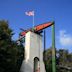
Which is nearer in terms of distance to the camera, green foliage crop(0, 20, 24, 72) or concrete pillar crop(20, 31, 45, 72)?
green foliage crop(0, 20, 24, 72)

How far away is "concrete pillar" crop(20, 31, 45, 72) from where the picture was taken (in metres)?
39.5

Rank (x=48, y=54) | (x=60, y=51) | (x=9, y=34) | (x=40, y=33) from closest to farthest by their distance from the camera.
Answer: (x=9, y=34)
(x=40, y=33)
(x=48, y=54)
(x=60, y=51)

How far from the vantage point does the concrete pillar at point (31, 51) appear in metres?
39.5

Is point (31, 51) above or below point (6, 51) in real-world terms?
above

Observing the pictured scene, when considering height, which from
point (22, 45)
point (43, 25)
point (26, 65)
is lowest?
point (26, 65)

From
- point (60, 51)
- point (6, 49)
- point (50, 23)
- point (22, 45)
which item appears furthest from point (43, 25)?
point (60, 51)

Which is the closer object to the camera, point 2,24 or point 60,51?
point 2,24

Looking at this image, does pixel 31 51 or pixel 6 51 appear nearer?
pixel 6 51

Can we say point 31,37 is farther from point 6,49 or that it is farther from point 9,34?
point 6,49

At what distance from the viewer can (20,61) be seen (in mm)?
40250

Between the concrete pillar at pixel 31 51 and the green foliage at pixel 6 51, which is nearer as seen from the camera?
the green foliage at pixel 6 51

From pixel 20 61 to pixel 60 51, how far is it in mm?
44368

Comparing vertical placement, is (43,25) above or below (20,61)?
above

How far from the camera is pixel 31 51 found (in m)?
40.4
